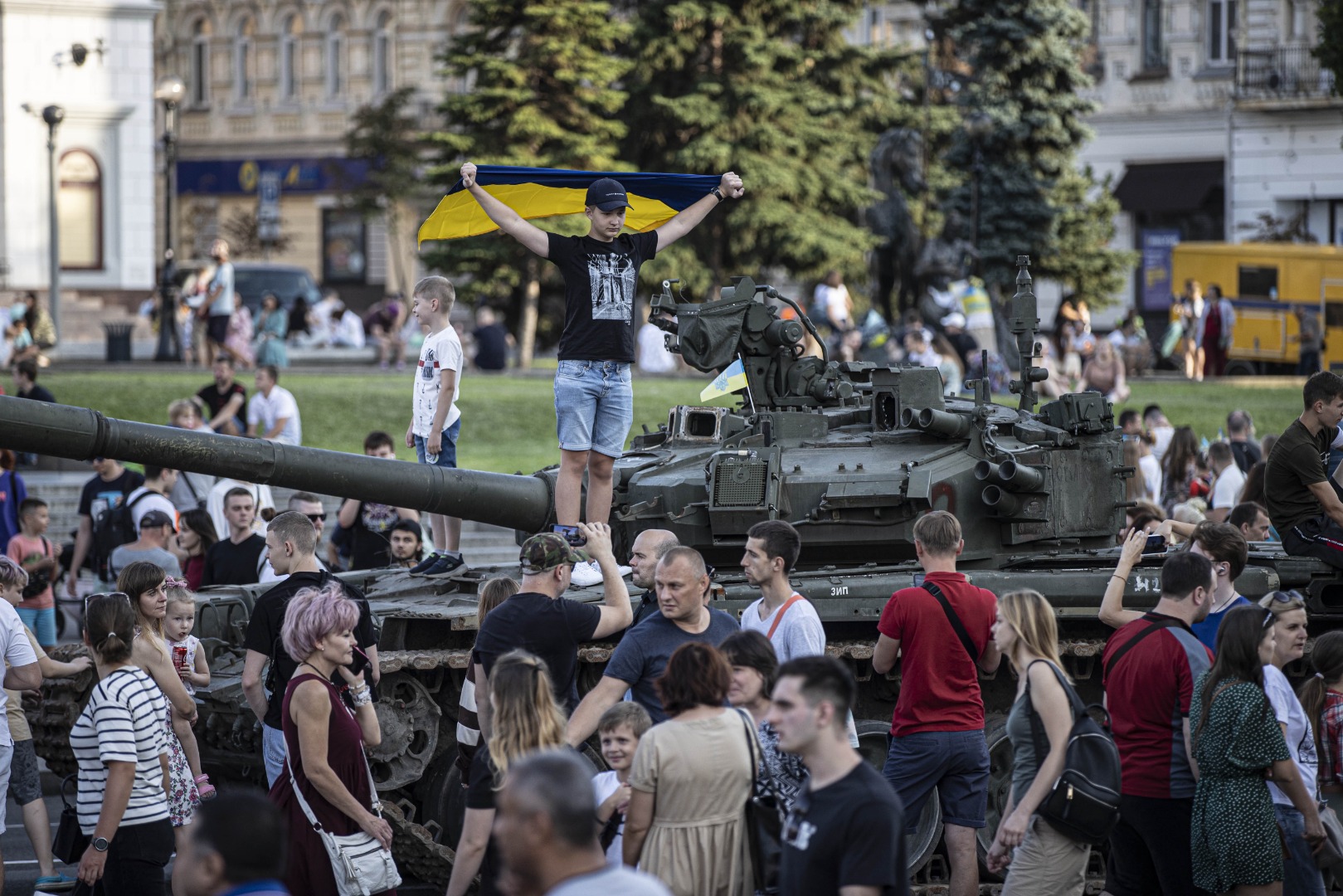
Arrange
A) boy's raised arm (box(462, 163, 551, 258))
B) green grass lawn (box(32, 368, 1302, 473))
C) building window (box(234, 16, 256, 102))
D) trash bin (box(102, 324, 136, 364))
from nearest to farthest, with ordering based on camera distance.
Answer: boy's raised arm (box(462, 163, 551, 258)) < green grass lawn (box(32, 368, 1302, 473)) < trash bin (box(102, 324, 136, 364)) < building window (box(234, 16, 256, 102))

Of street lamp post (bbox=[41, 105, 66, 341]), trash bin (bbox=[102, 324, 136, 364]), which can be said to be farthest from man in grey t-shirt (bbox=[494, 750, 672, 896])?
street lamp post (bbox=[41, 105, 66, 341])

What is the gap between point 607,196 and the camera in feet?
34.0

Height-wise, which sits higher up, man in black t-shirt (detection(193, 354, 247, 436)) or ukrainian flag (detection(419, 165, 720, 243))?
ukrainian flag (detection(419, 165, 720, 243))

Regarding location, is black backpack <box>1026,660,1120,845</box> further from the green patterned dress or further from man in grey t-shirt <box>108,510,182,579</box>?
man in grey t-shirt <box>108,510,182,579</box>

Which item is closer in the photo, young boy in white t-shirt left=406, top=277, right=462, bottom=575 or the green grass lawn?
young boy in white t-shirt left=406, top=277, right=462, bottom=575

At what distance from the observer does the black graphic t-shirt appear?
1057 centimetres

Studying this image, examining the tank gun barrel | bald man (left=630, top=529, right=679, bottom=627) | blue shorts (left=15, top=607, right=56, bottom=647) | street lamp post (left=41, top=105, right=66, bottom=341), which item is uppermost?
street lamp post (left=41, top=105, right=66, bottom=341)

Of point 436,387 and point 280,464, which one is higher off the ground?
point 436,387

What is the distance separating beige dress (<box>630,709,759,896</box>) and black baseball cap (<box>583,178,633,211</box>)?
4.10 meters

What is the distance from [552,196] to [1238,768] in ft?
19.6

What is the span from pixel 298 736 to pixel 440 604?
3.16 m

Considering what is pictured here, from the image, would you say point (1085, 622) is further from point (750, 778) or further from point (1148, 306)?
point (1148, 306)

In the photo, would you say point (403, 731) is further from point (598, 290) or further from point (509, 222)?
point (509, 222)

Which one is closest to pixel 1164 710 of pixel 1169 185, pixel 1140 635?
pixel 1140 635
